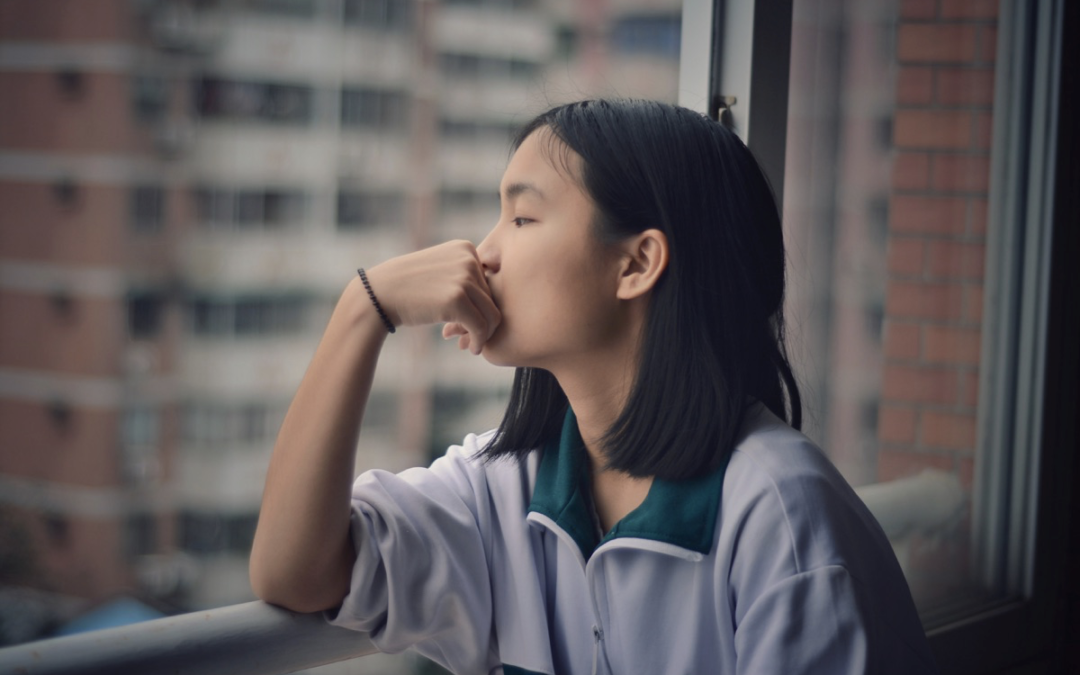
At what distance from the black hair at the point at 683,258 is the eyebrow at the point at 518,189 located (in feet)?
0.17

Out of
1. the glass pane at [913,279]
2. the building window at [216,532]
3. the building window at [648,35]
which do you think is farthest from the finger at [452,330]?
the glass pane at [913,279]

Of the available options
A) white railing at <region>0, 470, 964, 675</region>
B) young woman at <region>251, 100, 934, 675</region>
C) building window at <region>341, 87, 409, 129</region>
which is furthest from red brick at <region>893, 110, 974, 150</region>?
white railing at <region>0, 470, 964, 675</region>

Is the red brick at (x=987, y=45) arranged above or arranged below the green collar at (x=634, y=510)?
above

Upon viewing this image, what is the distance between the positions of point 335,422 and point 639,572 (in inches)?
15.1

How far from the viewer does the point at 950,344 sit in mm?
2217

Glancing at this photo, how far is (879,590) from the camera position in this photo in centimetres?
101

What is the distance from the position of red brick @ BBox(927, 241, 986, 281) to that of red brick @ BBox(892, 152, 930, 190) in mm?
142

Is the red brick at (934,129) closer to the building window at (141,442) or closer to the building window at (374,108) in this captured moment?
the building window at (374,108)

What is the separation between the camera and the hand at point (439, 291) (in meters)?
1.04

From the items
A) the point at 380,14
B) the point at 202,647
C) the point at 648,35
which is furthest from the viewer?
the point at 648,35

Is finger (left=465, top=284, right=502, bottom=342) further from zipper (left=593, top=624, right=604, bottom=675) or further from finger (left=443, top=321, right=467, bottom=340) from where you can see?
zipper (left=593, top=624, right=604, bottom=675)

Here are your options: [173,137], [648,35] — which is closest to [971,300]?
[648,35]

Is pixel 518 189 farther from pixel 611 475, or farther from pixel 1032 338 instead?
pixel 1032 338

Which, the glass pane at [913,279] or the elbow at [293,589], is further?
the glass pane at [913,279]
